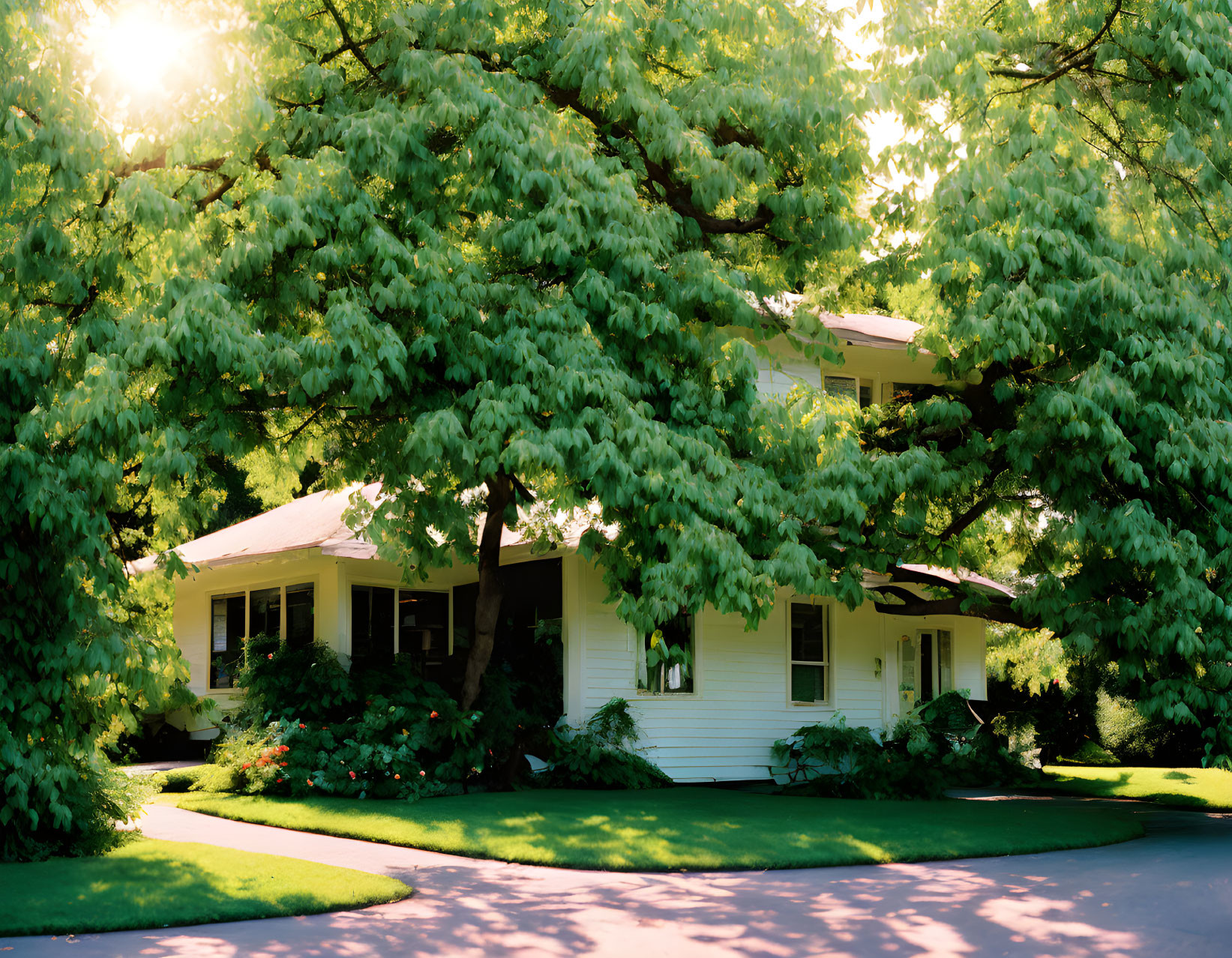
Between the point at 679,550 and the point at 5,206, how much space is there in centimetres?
589

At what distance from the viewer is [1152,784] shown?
20.4 metres

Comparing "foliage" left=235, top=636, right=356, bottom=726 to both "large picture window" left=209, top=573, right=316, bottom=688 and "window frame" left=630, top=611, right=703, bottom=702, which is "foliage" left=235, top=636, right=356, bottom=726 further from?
"window frame" left=630, top=611, right=703, bottom=702

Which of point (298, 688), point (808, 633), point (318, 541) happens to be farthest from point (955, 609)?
point (318, 541)

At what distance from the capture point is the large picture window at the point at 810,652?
19562mm

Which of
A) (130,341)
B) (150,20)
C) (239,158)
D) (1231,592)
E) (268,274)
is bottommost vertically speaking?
(1231,592)

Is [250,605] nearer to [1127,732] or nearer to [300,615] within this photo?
[300,615]

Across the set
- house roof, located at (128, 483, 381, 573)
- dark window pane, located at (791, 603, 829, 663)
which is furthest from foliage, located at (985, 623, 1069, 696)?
house roof, located at (128, 483, 381, 573)

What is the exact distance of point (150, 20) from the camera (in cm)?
937

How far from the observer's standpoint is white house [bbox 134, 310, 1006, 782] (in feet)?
56.3

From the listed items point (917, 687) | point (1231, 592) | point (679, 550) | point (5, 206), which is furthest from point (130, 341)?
point (917, 687)

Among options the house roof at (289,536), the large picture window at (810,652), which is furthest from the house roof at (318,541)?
the large picture window at (810,652)

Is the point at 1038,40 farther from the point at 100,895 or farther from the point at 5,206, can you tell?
the point at 100,895

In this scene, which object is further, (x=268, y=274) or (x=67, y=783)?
(x=268, y=274)

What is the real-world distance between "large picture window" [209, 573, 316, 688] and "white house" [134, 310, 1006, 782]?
1.1 inches
